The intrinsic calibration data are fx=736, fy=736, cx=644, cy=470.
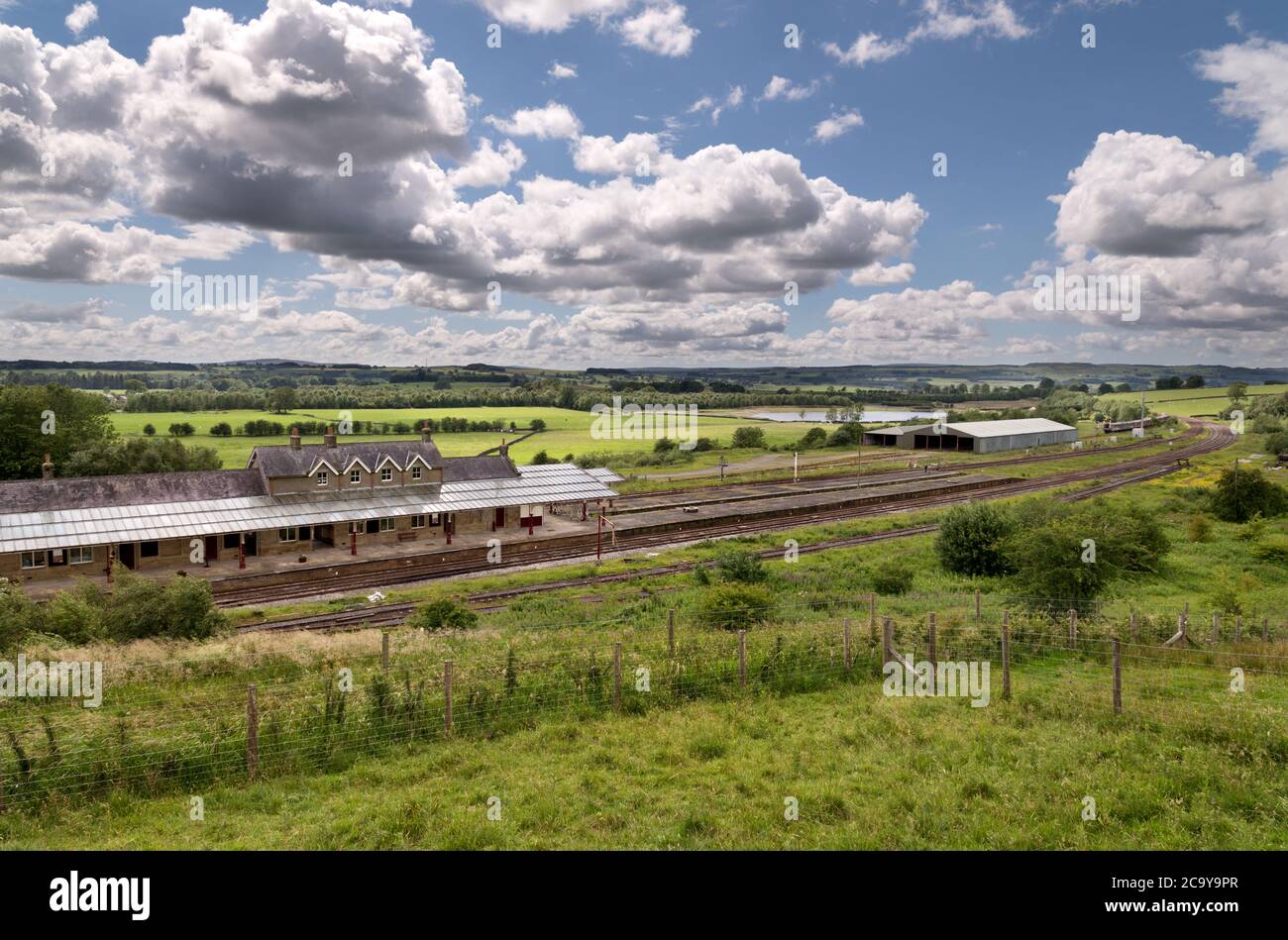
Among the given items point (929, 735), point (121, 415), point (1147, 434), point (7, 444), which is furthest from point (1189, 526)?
point (121, 415)

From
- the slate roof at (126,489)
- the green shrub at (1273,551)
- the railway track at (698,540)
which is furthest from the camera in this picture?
the slate roof at (126,489)

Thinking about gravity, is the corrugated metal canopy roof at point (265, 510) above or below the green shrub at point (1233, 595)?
above

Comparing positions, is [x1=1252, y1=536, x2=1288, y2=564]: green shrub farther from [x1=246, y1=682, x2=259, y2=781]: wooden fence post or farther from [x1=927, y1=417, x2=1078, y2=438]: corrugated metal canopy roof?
[x1=927, y1=417, x2=1078, y2=438]: corrugated metal canopy roof

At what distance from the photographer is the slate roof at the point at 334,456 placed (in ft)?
165

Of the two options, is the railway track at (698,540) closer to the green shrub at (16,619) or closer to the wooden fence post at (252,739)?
the green shrub at (16,619)

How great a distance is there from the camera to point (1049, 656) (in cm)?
1923

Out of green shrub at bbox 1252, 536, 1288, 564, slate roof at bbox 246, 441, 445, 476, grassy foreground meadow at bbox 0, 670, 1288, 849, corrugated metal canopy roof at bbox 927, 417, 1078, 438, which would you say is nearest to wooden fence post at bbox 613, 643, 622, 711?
grassy foreground meadow at bbox 0, 670, 1288, 849

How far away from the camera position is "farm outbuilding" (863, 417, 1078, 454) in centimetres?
11106

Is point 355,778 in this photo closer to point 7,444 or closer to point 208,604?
point 208,604

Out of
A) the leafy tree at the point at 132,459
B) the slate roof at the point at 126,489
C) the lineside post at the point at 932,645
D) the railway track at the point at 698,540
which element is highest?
the leafy tree at the point at 132,459

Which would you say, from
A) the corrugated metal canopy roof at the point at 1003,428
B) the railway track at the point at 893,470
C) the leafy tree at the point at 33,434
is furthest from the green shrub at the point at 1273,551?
the leafy tree at the point at 33,434

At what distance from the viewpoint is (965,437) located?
11200 cm

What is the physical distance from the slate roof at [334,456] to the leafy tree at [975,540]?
36367 millimetres
